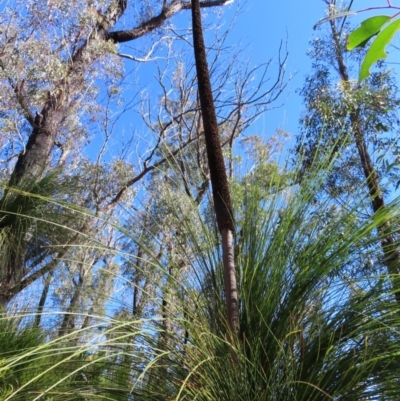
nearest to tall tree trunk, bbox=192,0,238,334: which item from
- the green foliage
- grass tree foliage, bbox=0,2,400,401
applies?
grass tree foliage, bbox=0,2,400,401

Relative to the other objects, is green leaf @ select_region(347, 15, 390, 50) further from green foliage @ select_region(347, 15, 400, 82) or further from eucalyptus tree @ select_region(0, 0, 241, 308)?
eucalyptus tree @ select_region(0, 0, 241, 308)

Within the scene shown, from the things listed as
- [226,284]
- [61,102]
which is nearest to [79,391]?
[226,284]

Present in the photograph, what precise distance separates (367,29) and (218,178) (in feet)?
2.22

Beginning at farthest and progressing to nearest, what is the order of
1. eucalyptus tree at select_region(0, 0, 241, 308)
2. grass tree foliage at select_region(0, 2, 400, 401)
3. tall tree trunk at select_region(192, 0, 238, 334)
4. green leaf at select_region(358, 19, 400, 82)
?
eucalyptus tree at select_region(0, 0, 241, 308) < tall tree trunk at select_region(192, 0, 238, 334) < grass tree foliage at select_region(0, 2, 400, 401) < green leaf at select_region(358, 19, 400, 82)

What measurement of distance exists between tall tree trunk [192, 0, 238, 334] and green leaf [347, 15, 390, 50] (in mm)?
606

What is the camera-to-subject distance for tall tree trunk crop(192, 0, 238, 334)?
1.06m

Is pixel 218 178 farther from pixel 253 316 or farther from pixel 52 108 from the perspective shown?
pixel 52 108

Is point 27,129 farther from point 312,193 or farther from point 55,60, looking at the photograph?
point 312,193

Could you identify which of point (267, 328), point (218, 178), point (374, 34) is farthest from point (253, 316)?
point (374, 34)

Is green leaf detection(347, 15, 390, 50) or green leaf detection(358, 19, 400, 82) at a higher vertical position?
green leaf detection(347, 15, 390, 50)

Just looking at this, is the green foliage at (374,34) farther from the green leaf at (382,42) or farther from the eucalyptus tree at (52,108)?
the eucalyptus tree at (52,108)

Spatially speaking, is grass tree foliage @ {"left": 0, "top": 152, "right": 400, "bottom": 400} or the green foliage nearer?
the green foliage

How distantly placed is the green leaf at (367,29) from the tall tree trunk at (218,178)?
1.99 ft

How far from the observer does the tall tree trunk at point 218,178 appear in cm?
106
